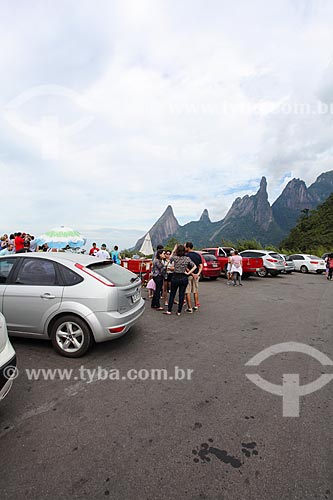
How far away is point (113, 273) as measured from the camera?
4.48 metres

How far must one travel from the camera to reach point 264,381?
11.1ft

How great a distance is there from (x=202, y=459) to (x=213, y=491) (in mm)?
273

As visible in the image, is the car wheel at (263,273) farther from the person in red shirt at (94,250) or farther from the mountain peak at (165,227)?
the mountain peak at (165,227)

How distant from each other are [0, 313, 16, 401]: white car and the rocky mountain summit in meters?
98.6

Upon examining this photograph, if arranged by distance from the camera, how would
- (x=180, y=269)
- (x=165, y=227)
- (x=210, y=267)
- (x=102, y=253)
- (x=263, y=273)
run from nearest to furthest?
(x=180, y=269)
(x=102, y=253)
(x=210, y=267)
(x=263, y=273)
(x=165, y=227)

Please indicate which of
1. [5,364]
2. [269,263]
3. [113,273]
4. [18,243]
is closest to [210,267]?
[269,263]

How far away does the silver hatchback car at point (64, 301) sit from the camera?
12.7 feet

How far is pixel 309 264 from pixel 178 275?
666 inches

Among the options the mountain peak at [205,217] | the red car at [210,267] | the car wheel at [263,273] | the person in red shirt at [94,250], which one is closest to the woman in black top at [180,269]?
the red car at [210,267]

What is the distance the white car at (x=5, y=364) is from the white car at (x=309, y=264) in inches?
804

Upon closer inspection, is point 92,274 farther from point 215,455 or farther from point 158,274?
point 158,274

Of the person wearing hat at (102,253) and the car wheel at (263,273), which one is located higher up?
the person wearing hat at (102,253)

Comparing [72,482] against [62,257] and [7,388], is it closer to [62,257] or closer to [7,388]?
[7,388]

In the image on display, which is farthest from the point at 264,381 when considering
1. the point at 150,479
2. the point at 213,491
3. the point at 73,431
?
the point at 73,431
